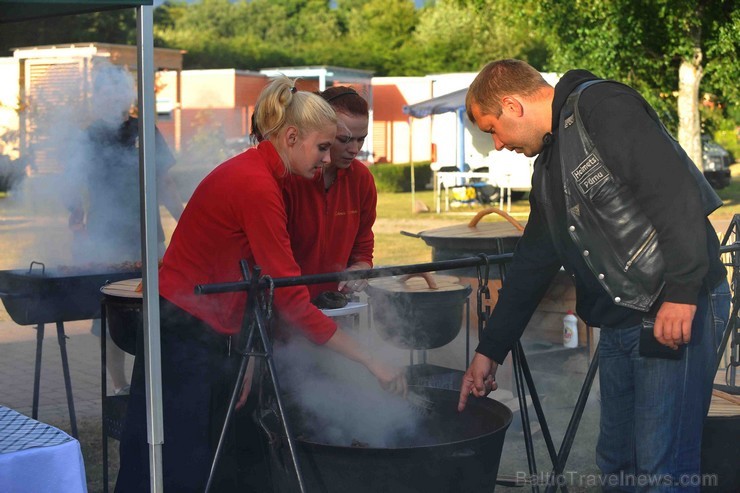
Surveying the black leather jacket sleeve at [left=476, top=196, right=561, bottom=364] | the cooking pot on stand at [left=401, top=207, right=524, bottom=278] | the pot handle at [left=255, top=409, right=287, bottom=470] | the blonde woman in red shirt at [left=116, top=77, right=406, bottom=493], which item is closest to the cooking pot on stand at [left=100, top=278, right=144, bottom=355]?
the blonde woman in red shirt at [left=116, top=77, right=406, bottom=493]

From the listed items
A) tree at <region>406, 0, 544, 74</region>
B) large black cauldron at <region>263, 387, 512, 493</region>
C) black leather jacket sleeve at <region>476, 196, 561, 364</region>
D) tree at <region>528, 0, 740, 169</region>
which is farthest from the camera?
tree at <region>406, 0, 544, 74</region>

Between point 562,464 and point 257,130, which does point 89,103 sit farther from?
point 562,464

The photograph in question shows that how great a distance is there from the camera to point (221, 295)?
2801 millimetres

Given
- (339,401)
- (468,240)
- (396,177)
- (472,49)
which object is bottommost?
(339,401)

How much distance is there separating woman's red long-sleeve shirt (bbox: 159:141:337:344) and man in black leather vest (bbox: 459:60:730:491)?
0.67 m

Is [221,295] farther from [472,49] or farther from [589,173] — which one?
[472,49]

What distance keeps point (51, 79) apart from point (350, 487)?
8781 millimetres

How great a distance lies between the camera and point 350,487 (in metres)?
2.56

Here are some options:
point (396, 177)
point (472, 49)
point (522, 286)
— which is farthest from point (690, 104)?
point (472, 49)

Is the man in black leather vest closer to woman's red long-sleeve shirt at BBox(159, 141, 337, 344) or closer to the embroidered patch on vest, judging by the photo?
the embroidered patch on vest

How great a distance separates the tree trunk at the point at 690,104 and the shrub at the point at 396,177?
398 inches

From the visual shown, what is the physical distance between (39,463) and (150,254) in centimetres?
75

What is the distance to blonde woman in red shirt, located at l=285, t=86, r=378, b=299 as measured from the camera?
3303mm

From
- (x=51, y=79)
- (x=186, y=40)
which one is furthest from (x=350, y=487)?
(x=186, y=40)
